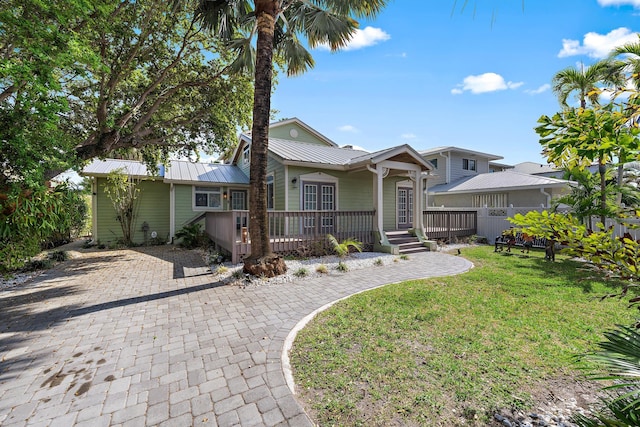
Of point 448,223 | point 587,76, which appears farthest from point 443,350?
point 587,76

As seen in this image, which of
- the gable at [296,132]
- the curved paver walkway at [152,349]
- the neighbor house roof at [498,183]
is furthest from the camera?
the gable at [296,132]

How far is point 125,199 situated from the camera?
41.4ft

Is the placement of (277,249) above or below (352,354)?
above

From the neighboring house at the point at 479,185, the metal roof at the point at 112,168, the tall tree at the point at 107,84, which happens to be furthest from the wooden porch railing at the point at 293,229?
the metal roof at the point at 112,168

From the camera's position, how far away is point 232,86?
11.1 metres

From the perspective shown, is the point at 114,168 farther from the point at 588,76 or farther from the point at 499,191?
the point at 499,191

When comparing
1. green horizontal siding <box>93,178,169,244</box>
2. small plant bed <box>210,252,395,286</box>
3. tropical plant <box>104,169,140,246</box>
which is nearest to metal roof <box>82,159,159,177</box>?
tropical plant <box>104,169,140,246</box>

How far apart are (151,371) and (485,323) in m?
4.70

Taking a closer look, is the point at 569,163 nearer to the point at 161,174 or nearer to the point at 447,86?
the point at 447,86

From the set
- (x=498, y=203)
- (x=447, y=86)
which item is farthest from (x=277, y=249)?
(x=498, y=203)

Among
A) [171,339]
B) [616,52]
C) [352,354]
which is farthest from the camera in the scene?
[616,52]

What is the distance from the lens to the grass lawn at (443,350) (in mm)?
2430

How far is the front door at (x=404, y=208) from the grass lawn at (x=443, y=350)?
8.16 meters

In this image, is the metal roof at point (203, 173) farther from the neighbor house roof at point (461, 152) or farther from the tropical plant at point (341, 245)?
the neighbor house roof at point (461, 152)
